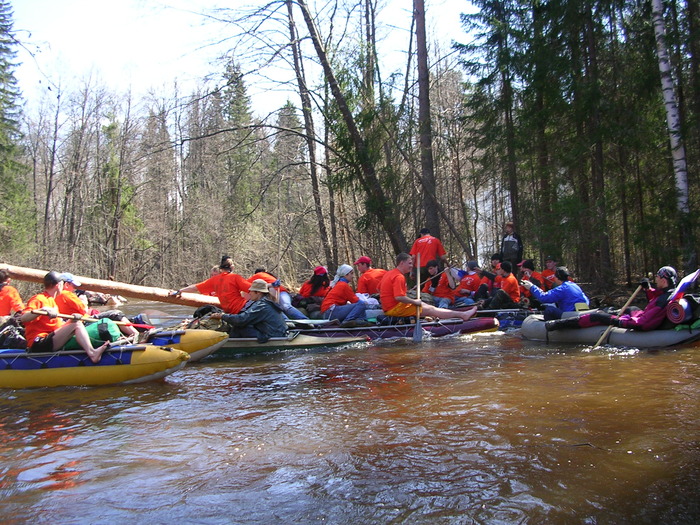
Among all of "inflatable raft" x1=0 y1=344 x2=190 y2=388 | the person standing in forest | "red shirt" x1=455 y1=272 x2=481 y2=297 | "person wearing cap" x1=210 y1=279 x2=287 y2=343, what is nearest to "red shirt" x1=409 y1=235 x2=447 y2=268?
"red shirt" x1=455 y1=272 x2=481 y2=297

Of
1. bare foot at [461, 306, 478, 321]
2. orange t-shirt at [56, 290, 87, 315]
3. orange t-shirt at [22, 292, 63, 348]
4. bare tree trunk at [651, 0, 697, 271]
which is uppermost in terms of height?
bare tree trunk at [651, 0, 697, 271]

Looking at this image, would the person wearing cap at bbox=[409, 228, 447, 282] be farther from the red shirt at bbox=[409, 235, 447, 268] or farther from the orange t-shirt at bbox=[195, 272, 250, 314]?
the orange t-shirt at bbox=[195, 272, 250, 314]

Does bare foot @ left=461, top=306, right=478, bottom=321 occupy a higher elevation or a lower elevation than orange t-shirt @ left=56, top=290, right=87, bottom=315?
lower

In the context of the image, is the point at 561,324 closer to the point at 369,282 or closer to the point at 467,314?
the point at 467,314

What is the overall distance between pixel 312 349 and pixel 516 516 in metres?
6.86

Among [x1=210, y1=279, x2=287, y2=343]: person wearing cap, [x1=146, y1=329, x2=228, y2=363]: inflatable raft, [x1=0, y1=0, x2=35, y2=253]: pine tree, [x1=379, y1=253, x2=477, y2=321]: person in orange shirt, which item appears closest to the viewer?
[x1=146, y1=329, x2=228, y2=363]: inflatable raft

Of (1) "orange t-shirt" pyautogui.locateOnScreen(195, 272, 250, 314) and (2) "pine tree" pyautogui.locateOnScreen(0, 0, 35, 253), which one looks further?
(2) "pine tree" pyautogui.locateOnScreen(0, 0, 35, 253)

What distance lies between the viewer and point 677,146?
39.5ft

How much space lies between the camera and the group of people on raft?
7465mm

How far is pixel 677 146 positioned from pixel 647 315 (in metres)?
4.98

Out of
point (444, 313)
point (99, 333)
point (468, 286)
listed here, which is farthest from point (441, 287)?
point (99, 333)

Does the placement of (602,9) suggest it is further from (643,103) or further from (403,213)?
(403,213)

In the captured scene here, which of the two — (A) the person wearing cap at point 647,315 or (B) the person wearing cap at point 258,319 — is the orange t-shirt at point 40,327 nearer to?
(B) the person wearing cap at point 258,319

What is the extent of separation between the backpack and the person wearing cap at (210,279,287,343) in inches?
86.6
